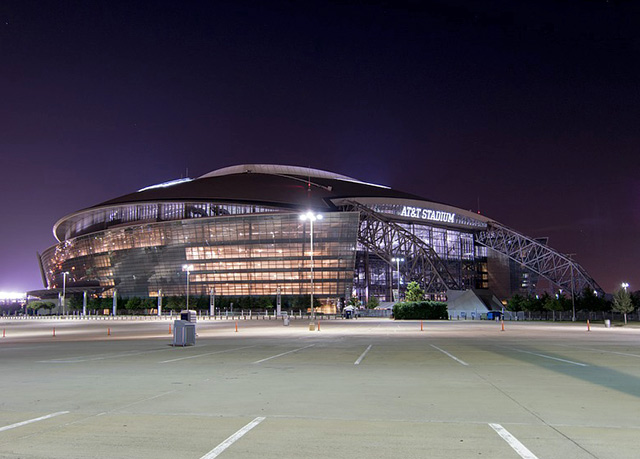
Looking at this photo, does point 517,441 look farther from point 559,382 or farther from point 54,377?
point 54,377

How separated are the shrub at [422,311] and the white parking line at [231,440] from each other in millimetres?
64808

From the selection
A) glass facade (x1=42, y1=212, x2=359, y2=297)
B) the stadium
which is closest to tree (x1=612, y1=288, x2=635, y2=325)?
the stadium

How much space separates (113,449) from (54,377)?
887 centimetres

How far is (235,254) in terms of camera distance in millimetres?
120000

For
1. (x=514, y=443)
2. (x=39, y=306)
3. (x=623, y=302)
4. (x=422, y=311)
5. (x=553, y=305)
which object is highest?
(x=514, y=443)

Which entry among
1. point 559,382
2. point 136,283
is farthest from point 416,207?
point 559,382

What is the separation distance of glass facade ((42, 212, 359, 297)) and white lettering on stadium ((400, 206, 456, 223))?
103 ft

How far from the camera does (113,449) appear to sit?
709cm

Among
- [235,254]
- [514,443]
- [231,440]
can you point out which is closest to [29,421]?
[231,440]

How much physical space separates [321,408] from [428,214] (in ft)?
452

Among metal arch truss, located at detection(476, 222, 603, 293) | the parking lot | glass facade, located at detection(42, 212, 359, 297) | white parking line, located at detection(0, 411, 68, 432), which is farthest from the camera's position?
metal arch truss, located at detection(476, 222, 603, 293)

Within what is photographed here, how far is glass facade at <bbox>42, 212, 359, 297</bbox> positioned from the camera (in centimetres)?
11425

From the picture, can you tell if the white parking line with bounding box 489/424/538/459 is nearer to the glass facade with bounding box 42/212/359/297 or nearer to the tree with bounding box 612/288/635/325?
the tree with bounding box 612/288/635/325

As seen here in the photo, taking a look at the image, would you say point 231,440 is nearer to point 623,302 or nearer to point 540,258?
point 623,302
